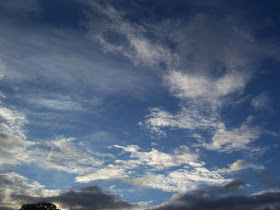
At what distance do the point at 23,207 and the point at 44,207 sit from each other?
11.0 metres

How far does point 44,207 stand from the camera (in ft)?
435

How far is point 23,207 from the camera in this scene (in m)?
130
